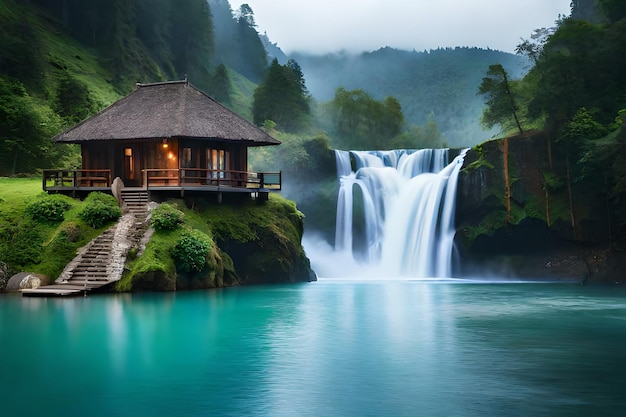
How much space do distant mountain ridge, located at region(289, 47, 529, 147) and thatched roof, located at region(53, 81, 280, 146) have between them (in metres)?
88.1

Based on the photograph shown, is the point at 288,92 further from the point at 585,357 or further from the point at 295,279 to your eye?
the point at 585,357

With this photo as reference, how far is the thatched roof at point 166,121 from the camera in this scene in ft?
130

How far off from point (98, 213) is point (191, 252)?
4859mm

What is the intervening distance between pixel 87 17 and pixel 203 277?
61477 millimetres

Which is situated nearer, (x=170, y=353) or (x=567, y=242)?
(x=170, y=353)

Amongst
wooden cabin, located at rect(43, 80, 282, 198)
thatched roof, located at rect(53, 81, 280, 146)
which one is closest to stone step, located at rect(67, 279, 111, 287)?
wooden cabin, located at rect(43, 80, 282, 198)

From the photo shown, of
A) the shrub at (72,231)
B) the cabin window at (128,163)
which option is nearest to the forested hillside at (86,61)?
the cabin window at (128,163)

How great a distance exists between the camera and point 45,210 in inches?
1371

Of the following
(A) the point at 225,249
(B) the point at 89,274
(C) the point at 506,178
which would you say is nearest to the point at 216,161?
(A) the point at 225,249

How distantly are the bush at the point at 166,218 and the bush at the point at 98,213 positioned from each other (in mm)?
1887

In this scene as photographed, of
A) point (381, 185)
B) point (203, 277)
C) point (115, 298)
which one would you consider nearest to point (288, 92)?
point (381, 185)

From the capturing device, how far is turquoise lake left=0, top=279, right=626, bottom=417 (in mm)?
13453

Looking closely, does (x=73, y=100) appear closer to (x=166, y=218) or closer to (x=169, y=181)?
(x=169, y=181)

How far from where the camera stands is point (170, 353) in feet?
60.2
